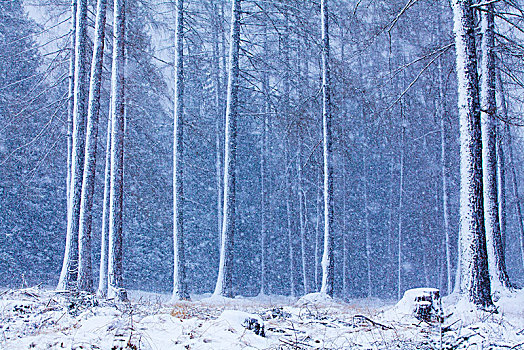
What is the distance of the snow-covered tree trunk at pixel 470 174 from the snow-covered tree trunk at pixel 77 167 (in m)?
7.61

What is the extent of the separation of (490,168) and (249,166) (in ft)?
59.3

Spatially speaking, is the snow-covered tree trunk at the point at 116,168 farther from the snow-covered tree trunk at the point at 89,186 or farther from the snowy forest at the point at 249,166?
the snow-covered tree trunk at the point at 89,186

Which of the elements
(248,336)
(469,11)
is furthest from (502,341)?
(469,11)

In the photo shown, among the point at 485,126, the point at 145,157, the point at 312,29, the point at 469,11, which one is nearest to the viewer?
the point at 469,11

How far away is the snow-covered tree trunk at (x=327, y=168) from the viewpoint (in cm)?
1176

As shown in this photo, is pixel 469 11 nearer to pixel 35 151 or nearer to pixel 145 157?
pixel 145 157

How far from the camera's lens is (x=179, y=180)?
12.5 metres

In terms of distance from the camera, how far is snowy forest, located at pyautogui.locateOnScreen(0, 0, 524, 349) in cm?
621

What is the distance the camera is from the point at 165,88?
1379 centimetres

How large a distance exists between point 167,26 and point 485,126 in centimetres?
922

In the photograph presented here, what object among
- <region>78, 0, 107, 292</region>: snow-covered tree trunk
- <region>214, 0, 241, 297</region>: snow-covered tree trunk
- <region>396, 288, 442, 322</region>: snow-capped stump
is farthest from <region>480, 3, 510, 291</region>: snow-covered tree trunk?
<region>78, 0, 107, 292</region>: snow-covered tree trunk

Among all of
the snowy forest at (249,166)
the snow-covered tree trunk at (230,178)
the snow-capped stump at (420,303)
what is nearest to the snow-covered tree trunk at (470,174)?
the snowy forest at (249,166)

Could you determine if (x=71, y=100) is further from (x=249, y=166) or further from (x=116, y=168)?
(x=249, y=166)

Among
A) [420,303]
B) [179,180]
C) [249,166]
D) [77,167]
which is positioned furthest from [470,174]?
[249,166]
